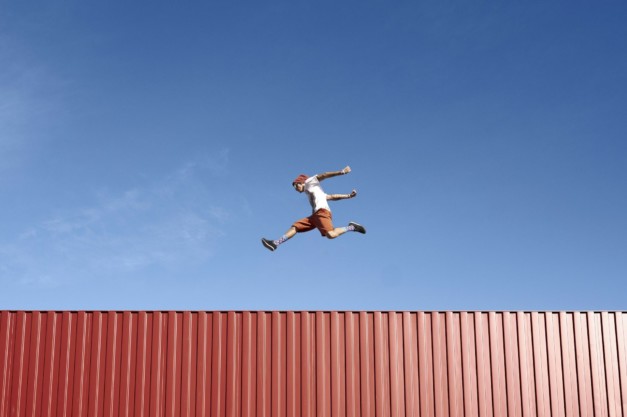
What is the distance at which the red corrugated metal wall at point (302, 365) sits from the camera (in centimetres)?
1386

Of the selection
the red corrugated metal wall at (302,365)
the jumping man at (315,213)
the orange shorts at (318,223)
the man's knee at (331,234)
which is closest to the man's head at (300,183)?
the jumping man at (315,213)

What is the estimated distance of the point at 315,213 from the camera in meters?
14.4

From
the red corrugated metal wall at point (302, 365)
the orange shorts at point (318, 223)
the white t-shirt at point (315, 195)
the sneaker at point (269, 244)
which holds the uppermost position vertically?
the white t-shirt at point (315, 195)

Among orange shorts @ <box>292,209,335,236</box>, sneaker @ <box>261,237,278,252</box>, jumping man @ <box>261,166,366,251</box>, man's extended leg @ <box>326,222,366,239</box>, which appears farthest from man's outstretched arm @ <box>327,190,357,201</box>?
sneaker @ <box>261,237,278,252</box>

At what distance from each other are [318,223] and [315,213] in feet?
0.63

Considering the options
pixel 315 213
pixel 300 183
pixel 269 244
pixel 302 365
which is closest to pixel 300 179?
pixel 300 183

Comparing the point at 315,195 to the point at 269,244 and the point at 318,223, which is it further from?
the point at 269,244

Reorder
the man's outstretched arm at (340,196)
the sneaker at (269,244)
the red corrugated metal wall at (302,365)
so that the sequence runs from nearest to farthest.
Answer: the red corrugated metal wall at (302,365), the sneaker at (269,244), the man's outstretched arm at (340,196)

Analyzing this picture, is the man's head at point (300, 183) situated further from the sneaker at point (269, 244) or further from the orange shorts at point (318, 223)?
the sneaker at point (269, 244)

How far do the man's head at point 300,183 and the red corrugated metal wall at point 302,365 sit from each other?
2.28 m

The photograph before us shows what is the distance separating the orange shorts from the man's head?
529mm

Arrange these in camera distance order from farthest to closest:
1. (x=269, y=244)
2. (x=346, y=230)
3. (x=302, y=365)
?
(x=346, y=230), (x=269, y=244), (x=302, y=365)

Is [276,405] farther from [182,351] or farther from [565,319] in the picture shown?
[565,319]

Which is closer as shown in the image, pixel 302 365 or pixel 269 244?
pixel 302 365
